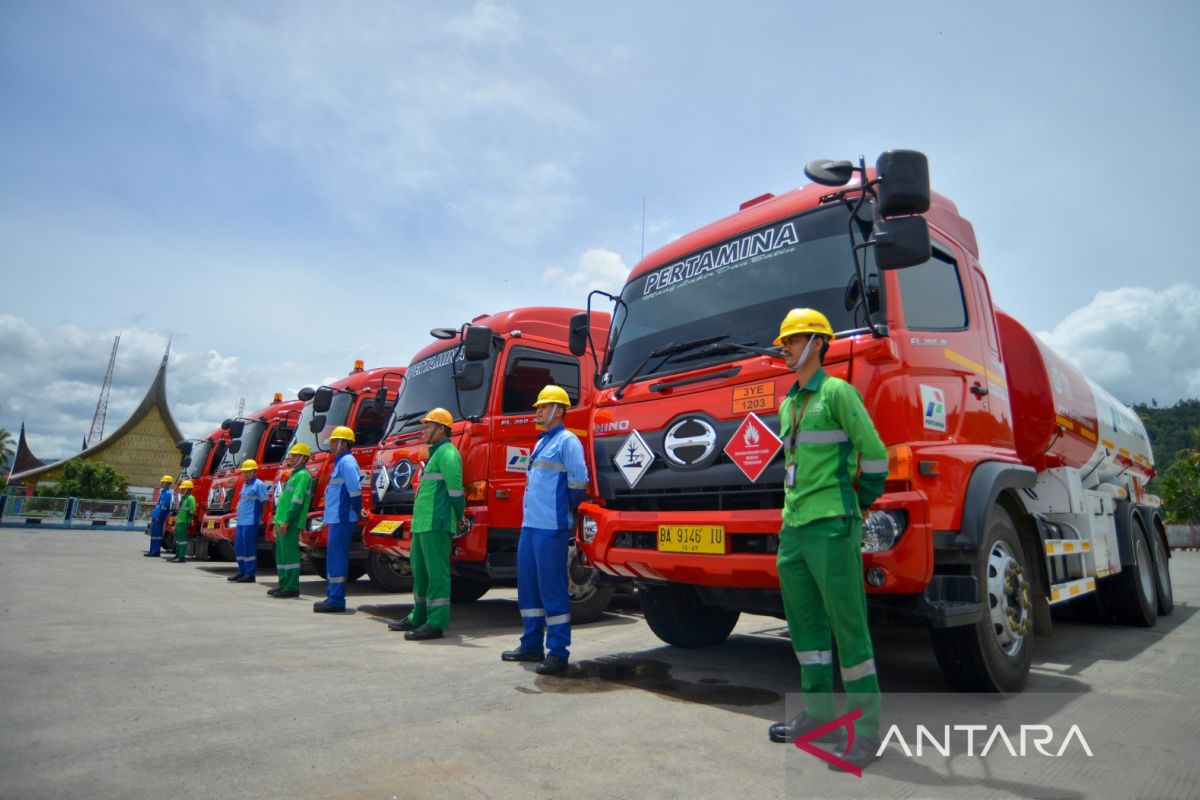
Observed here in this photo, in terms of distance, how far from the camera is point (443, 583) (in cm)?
590

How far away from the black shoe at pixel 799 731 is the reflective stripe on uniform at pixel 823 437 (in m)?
1.23

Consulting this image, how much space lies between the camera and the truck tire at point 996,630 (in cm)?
372

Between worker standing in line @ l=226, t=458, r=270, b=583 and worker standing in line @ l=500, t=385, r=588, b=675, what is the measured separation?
640 cm

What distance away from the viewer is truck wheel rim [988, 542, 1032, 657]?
12.9 ft

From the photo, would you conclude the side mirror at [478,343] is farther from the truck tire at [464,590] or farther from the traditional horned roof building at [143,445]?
the traditional horned roof building at [143,445]

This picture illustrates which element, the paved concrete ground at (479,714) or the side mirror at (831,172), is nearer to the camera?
the paved concrete ground at (479,714)

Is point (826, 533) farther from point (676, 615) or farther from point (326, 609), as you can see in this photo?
point (326, 609)

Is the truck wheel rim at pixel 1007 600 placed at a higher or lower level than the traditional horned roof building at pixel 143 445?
lower

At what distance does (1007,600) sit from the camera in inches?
158

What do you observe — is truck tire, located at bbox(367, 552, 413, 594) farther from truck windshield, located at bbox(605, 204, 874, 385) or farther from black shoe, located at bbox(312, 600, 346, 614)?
truck windshield, located at bbox(605, 204, 874, 385)

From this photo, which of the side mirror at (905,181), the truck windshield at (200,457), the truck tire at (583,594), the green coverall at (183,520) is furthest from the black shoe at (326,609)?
the truck windshield at (200,457)

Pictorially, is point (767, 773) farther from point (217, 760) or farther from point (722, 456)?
point (217, 760)

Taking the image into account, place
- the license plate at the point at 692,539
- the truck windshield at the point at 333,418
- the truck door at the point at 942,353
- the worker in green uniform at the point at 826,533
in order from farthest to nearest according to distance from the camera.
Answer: the truck windshield at the point at 333,418
the license plate at the point at 692,539
the truck door at the point at 942,353
the worker in green uniform at the point at 826,533

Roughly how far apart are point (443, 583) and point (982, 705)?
156 inches
